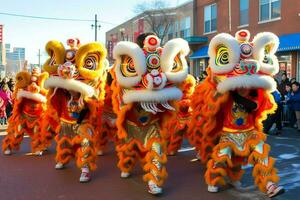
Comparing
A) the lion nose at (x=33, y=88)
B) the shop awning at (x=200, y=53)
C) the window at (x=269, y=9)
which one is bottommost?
the lion nose at (x=33, y=88)

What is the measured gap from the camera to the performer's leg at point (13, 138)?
7500 mm

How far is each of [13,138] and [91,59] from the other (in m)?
2.80

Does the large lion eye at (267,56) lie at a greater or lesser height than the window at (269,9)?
lesser

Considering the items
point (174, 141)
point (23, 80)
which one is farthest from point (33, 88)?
point (174, 141)

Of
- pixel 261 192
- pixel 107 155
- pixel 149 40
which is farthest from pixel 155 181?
pixel 107 155

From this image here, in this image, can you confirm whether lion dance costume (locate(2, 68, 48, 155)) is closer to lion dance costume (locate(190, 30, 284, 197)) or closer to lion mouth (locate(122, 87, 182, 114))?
lion mouth (locate(122, 87, 182, 114))

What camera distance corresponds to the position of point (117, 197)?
505 centimetres

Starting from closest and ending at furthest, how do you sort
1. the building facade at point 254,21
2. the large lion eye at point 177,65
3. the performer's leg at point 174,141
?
the large lion eye at point 177,65
the performer's leg at point 174,141
the building facade at point 254,21

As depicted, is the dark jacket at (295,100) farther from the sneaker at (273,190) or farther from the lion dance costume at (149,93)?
the sneaker at (273,190)

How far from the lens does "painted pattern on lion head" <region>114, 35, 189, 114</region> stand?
4.88m

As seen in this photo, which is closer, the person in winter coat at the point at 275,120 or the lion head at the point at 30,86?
the lion head at the point at 30,86

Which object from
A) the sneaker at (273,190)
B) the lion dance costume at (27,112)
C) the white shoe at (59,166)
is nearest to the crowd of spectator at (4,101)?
the lion dance costume at (27,112)

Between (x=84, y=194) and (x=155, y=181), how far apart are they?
94 cm

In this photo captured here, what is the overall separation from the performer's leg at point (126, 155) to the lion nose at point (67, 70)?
1.19 metres
